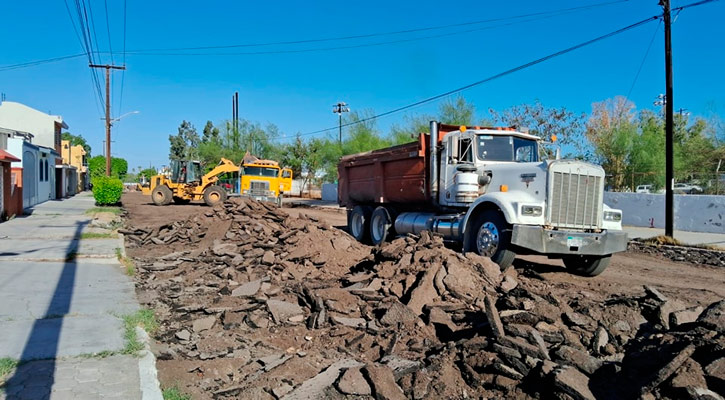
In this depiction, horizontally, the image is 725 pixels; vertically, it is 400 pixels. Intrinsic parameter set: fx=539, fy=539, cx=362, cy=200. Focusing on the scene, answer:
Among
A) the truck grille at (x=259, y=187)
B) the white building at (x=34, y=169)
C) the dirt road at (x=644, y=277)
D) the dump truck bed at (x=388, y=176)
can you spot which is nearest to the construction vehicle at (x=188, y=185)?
the truck grille at (x=259, y=187)

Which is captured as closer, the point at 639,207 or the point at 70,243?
the point at 70,243

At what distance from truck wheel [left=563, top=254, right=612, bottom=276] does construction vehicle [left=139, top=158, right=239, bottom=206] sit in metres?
26.1

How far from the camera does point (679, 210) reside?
66.8 feet

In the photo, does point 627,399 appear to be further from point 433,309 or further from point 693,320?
point 433,309

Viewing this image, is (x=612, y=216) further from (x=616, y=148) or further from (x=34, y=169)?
(x=34, y=169)

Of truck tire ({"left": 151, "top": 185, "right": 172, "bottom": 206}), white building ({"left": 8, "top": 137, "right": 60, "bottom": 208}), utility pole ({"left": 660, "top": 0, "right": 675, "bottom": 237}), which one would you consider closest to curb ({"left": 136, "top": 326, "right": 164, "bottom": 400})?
utility pole ({"left": 660, "top": 0, "right": 675, "bottom": 237})

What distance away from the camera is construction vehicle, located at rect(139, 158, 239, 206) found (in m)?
33.6

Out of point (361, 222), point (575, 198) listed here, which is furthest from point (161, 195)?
point (575, 198)

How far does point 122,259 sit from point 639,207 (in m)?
19.8

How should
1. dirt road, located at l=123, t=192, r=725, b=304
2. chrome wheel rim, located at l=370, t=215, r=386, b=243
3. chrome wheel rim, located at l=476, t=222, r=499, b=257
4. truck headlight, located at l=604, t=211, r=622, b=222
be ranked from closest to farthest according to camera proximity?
1. dirt road, located at l=123, t=192, r=725, b=304
2. chrome wheel rim, located at l=476, t=222, r=499, b=257
3. truck headlight, located at l=604, t=211, r=622, b=222
4. chrome wheel rim, located at l=370, t=215, r=386, b=243

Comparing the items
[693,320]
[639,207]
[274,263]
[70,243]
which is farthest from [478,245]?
[639,207]

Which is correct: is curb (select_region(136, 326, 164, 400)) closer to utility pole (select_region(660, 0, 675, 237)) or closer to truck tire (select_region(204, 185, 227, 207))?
utility pole (select_region(660, 0, 675, 237))

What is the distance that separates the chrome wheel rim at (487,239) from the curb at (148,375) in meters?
5.97

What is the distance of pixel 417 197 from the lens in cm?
1245
